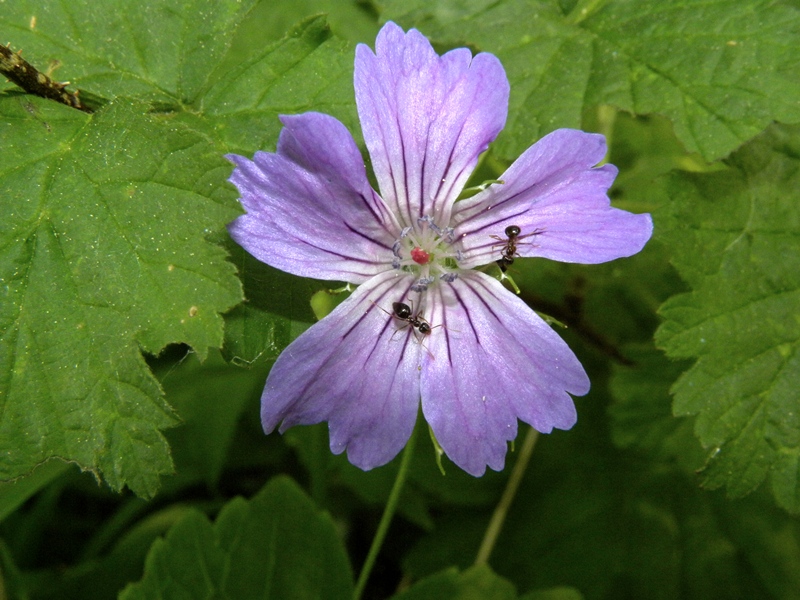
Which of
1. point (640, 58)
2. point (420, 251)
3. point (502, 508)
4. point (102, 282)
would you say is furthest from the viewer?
point (502, 508)

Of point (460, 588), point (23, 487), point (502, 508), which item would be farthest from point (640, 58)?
point (23, 487)

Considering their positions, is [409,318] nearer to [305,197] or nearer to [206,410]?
[305,197]

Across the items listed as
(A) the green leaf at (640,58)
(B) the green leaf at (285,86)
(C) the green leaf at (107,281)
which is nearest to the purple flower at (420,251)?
(C) the green leaf at (107,281)

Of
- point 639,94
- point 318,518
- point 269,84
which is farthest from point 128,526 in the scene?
point 639,94

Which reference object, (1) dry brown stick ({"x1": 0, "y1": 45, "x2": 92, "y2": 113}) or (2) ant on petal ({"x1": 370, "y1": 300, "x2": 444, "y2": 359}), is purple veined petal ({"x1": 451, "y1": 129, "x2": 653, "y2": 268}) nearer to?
(2) ant on petal ({"x1": 370, "y1": 300, "x2": 444, "y2": 359})

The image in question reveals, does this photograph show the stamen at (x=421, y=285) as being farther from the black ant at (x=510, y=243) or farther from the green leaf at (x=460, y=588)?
→ the green leaf at (x=460, y=588)

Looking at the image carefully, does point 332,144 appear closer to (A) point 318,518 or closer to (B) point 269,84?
(B) point 269,84
